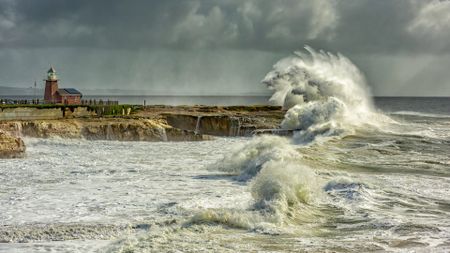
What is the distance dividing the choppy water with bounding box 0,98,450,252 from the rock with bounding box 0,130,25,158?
5.52 feet

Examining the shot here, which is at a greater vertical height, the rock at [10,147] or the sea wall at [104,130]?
the sea wall at [104,130]

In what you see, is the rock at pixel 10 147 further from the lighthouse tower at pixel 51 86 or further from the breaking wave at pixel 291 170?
the lighthouse tower at pixel 51 86

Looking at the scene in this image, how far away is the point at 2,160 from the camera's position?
59.2ft

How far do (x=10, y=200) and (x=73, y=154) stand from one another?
9.86 metres

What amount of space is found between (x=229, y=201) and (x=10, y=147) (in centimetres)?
1196

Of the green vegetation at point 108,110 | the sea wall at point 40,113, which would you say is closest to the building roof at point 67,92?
the green vegetation at point 108,110

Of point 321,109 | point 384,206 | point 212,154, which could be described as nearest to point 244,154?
point 212,154

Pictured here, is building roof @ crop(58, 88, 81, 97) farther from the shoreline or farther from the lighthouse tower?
the shoreline

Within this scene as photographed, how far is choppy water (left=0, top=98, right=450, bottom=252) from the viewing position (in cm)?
749

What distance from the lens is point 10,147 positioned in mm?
19203

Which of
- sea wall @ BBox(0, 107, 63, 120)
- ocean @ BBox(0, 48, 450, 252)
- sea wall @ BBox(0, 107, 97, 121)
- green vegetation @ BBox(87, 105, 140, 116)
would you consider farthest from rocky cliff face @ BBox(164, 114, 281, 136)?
ocean @ BBox(0, 48, 450, 252)

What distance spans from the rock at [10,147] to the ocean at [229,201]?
0.58 metres

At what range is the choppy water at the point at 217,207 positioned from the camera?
24.6 ft

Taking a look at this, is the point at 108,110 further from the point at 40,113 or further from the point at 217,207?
the point at 217,207
